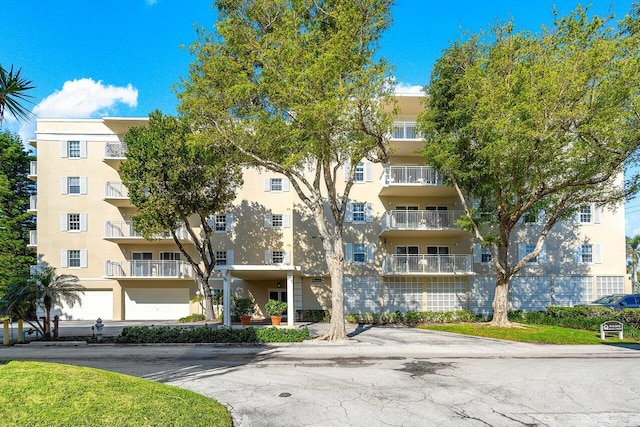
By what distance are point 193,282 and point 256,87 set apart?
698 inches

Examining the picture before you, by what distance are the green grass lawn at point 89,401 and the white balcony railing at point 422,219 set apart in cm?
2053

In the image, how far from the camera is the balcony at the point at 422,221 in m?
27.4

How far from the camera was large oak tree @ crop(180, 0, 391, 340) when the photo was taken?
55.2ft

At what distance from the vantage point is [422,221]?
91.0 ft

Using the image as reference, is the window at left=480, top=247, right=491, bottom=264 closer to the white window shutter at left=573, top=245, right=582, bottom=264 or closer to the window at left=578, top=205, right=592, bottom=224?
the white window shutter at left=573, top=245, right=582, bottom=264

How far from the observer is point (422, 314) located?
2780 cm

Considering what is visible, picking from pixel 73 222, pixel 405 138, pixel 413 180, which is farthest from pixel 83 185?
pixel 413 180

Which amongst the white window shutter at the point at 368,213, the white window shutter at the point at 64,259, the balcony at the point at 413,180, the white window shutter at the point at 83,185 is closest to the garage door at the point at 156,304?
the white window shutter at the point at 64,259

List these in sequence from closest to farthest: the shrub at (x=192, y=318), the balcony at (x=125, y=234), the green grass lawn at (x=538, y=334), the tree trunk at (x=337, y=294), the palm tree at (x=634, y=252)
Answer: the green grass lawn at (x=538, y=334) < the tree trunk at (x=337, y=294) < the shrub at (x=192, y=318) < the balcony at (x=125, y=234) < the palm tree at (x=634, y=252)

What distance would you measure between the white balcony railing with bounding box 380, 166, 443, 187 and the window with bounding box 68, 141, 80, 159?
69.4ft

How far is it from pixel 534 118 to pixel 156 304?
25684 mm

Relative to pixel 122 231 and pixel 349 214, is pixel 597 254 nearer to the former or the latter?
pixel 349 214

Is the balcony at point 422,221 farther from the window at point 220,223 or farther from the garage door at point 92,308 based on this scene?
the garage door at point 92,308

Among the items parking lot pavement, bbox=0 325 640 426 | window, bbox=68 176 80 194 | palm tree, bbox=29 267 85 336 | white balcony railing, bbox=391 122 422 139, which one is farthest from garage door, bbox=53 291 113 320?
white balcony railing, bbox=391 122 422 139
